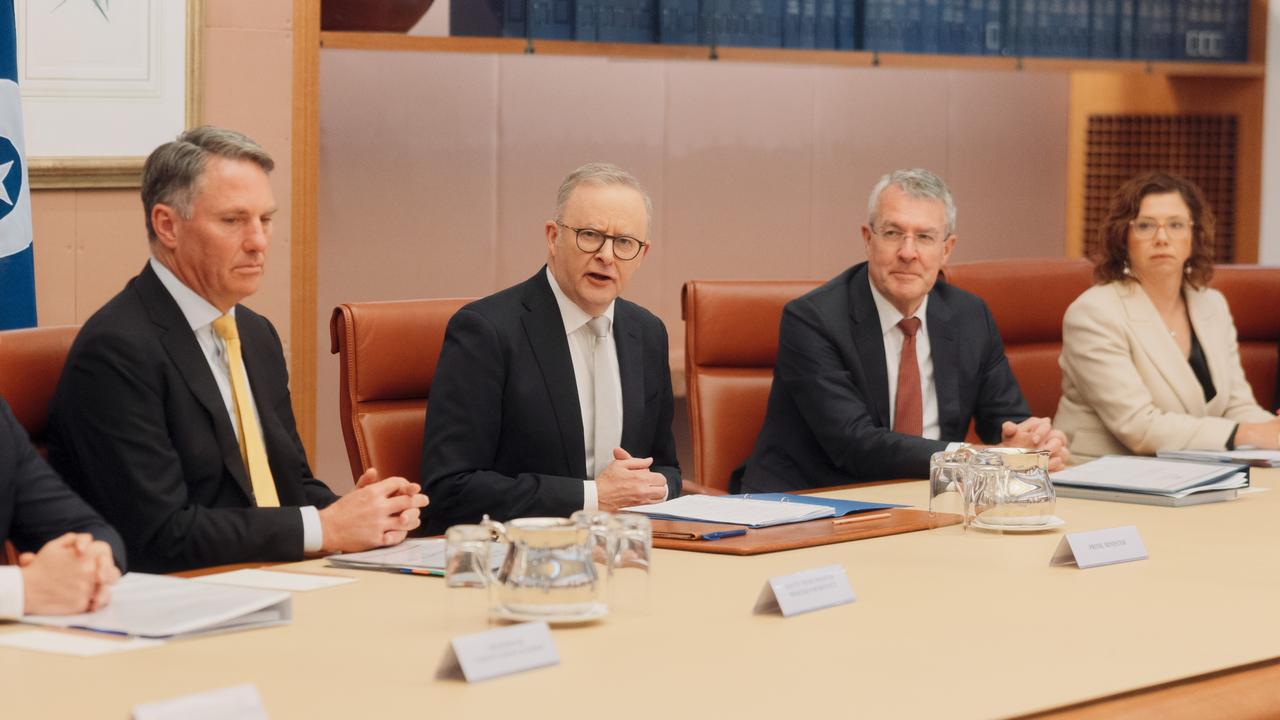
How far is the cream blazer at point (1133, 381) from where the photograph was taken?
11.7ft

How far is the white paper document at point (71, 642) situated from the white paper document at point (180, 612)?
0.01 m

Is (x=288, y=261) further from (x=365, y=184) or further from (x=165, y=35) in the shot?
(x=365, y=184)

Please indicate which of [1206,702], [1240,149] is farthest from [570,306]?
[1240,149]

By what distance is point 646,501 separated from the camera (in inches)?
101

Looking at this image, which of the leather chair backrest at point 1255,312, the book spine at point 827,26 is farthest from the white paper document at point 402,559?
the leather chair backrest at point 1255,312

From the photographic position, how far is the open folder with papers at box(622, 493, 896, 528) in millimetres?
2291

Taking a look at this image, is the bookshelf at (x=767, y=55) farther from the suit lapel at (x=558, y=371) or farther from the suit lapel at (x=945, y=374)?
the suit lapel at (x=558, y=371)

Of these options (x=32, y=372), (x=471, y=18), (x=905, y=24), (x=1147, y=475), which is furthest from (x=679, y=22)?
(x=32, y=372)

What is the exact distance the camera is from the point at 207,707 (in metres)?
1.26

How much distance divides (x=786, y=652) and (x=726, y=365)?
6.73ft

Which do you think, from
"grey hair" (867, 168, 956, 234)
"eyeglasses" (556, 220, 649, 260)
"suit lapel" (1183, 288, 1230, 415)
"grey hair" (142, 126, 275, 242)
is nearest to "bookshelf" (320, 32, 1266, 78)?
"grey hair" (867, 168, 956, 234)

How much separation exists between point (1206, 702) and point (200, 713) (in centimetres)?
102

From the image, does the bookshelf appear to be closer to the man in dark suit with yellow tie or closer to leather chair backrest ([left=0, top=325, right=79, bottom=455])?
the man in dark suit with yellow tie

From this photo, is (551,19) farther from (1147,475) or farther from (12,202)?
(1147,475)
